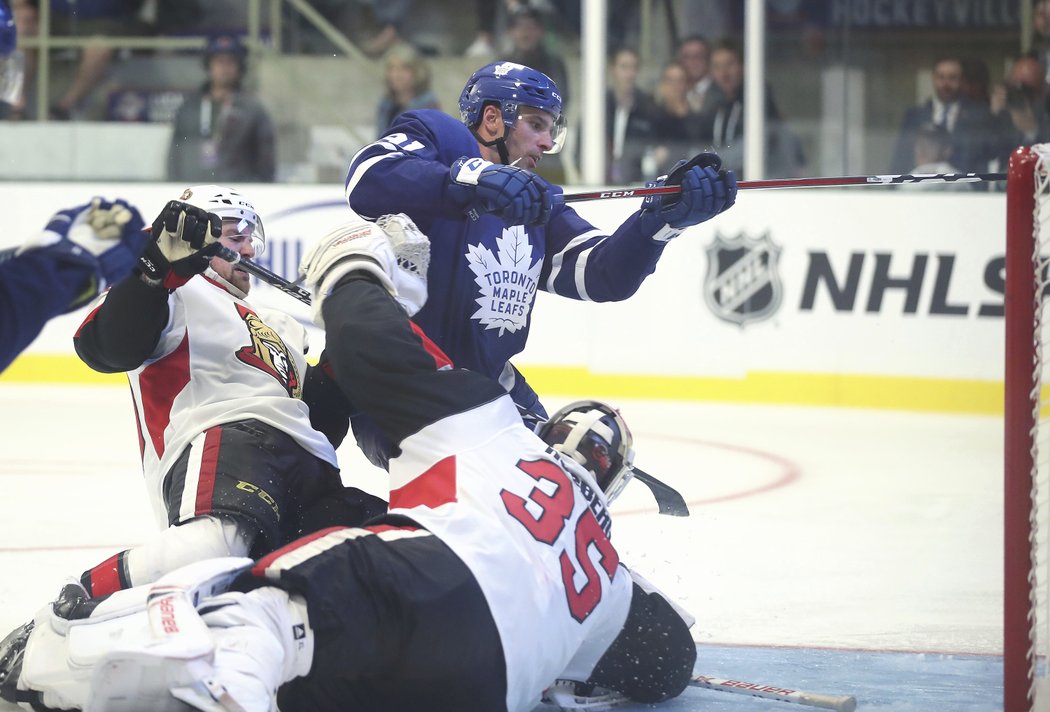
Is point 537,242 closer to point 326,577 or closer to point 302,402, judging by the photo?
point 302,402

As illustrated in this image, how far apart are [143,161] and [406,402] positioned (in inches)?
215

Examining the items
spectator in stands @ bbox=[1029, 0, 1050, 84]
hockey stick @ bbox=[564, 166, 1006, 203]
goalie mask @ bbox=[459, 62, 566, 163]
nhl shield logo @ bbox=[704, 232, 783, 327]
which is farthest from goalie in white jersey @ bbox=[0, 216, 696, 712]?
spectator in stands @ bbox=[1029, 0, 1050, 84]

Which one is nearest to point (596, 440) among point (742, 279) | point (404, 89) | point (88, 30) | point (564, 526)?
point (564, 526)

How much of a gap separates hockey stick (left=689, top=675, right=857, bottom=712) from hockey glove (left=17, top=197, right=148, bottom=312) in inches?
50.6

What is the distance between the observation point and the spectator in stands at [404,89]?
7.20 m

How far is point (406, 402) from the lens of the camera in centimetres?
204

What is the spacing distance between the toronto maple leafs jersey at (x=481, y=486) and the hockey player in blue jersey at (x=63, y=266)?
1.10 feet

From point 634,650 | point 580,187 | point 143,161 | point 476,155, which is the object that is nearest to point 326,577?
point 634,650

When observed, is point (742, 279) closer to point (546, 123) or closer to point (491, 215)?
point (546, 123)

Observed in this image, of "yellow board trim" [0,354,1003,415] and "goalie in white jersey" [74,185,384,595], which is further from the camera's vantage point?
"yellow board trim" [0,354,1003,415]

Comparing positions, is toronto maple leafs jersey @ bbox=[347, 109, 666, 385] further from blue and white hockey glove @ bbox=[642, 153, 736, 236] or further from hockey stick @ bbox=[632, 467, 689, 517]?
hockey stick @ bbox=[632, 467, 689, 517]

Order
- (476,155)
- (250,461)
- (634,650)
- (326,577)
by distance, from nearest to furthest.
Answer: (326,577)
(634,650)
(250,461)
(476,155)

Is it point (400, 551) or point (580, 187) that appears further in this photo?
point (580, 187)

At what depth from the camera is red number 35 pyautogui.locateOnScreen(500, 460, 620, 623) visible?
2041 mm
